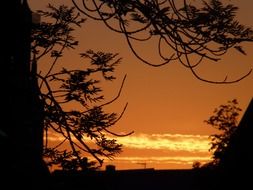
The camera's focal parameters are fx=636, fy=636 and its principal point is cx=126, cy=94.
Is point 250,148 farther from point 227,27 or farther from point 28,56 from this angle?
Answer: point 227,27

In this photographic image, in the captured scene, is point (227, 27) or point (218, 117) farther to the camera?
point (218, 117)

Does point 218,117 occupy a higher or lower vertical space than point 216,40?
higher

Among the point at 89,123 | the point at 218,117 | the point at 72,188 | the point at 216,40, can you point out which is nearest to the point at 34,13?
the point at 89,123

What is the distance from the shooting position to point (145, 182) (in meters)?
55.0

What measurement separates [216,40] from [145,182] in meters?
50.1

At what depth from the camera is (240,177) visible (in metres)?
12.8

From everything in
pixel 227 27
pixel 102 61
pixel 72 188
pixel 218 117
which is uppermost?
pixel 218 117

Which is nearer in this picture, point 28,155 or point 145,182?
point 28,155

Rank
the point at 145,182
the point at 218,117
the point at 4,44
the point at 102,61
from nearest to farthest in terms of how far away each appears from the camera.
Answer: the point at 4,44
the point at 102,61
the point at 218,117
the point at 145,182

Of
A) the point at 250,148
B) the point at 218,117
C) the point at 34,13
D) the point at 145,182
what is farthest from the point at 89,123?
the point at 145,182

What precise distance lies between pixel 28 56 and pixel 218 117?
116ft

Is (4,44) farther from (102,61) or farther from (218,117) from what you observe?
(218,117)

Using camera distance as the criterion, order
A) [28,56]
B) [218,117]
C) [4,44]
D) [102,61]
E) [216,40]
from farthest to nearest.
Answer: [218,117] < [102,61] < [28,56] < [4,44] < [216,40]

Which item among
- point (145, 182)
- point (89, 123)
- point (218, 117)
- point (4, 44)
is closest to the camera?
point (4, 44)
